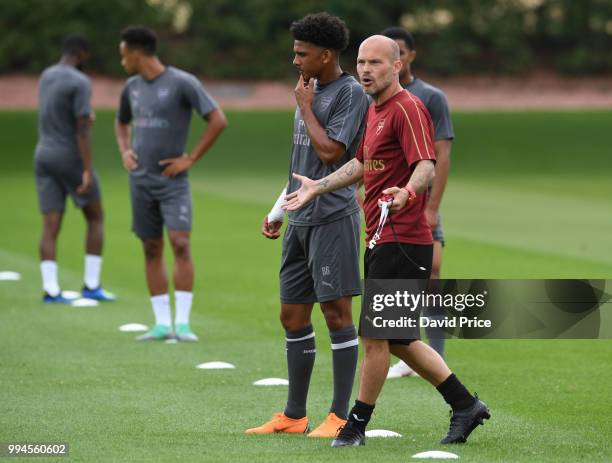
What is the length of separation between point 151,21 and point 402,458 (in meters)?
48.7

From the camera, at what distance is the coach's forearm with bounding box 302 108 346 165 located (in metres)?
7.52

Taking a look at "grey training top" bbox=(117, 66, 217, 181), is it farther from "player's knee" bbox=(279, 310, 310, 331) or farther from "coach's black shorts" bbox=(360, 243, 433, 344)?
"coach's black shorts" bbox=(360, 243, 433, 344)

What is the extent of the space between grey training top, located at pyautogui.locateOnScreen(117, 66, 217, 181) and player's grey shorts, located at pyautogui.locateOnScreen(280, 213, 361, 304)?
362 cm

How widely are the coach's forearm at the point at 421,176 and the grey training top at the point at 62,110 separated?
748cm

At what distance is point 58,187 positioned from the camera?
14.2 metres

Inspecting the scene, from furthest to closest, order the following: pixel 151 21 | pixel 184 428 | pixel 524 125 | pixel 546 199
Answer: pixel 151 21
pixel 524 125
pixel 546 199
pixel 184 428

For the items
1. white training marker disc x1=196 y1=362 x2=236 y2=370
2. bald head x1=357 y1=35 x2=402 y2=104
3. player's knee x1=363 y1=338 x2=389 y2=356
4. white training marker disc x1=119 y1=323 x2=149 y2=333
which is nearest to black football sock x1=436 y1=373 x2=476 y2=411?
player's knee x1=363 y1=338 x2=389 y2=356

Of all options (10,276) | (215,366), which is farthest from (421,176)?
(10,276)

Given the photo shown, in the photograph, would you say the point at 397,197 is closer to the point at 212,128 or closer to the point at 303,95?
the point at 303,95

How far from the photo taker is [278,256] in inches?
725

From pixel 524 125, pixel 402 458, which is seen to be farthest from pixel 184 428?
pixel 524 125

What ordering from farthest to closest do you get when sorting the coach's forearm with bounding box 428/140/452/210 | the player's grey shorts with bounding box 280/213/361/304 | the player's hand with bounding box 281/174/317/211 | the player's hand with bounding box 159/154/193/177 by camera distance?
the player's hand with bounding box 159/154/193/177
the coach's forearm with bounding box 428/140/452/210
the player's grey shorts with bounding box 280/213/361/304
the player's hand with bounding box 281/174/317/211

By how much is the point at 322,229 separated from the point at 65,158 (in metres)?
6.77

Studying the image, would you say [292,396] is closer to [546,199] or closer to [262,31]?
[546,199]
